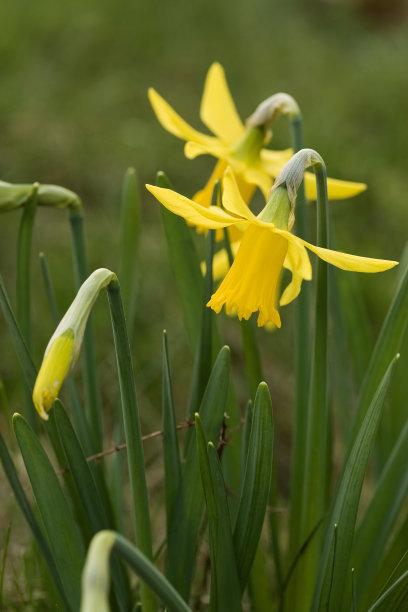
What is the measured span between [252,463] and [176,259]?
1.01 feet

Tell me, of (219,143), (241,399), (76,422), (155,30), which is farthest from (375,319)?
(155,30)

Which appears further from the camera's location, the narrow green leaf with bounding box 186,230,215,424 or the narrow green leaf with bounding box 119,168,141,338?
the narrow green leaf with bounding box 119,168,141,338

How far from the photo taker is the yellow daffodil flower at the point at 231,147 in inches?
36.7

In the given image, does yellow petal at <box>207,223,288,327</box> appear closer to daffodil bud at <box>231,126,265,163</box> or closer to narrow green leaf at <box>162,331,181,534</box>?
narrow green leaf at <box>162,331,181,534</box>

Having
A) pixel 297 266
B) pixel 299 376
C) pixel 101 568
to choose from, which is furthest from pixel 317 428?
pixel 101 568

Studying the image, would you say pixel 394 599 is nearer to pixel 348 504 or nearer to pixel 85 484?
pixel 348 504

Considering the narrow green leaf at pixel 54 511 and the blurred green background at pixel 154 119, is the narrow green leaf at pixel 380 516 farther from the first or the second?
the blurred green background at pixel 154 119

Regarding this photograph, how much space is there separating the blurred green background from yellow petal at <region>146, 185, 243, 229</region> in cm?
115

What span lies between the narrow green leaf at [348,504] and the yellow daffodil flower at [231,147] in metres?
0.29

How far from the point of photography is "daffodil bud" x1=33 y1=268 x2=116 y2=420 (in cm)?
62

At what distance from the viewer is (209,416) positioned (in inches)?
33.9

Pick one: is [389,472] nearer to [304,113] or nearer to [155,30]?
[304,113]

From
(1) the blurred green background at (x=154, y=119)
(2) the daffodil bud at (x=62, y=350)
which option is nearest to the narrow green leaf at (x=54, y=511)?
(2) the daffodil bud at (x=62, y=350)


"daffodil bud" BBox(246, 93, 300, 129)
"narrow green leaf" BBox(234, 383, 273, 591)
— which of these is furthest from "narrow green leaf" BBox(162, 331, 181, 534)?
"daffodil bud" BBox(246, 93, 300, 129)
